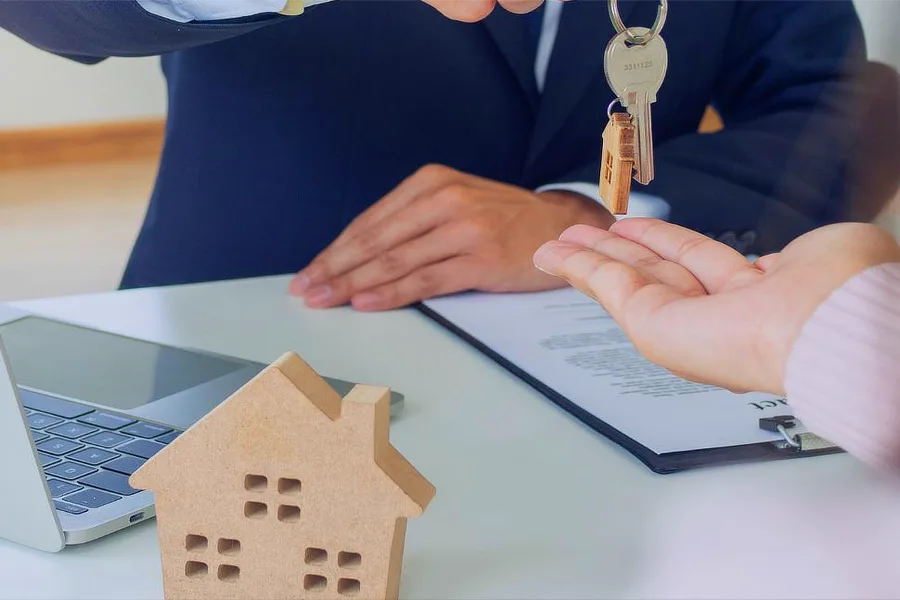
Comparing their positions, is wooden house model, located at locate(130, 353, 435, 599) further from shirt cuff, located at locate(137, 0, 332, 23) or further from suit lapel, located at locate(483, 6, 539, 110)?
suit lapel, located at locate(483, 6, 539, 110)

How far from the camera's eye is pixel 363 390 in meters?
0.35

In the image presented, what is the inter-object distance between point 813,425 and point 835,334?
4 cm

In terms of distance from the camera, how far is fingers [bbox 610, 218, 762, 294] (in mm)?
426

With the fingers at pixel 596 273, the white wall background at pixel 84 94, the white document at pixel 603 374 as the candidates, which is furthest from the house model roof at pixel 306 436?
the white wall background at pixel 84 94

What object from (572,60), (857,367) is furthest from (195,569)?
(572,60)

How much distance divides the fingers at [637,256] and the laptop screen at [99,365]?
0.27 meters

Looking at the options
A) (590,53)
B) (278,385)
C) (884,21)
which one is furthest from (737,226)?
(278,385)

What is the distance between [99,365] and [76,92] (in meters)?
3.82

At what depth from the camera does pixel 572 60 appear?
976mm

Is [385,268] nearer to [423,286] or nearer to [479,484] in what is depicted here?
[423,286]

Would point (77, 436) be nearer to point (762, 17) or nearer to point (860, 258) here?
point (860, 258)

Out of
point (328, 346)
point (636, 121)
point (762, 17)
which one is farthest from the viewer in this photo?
point (762, 17)

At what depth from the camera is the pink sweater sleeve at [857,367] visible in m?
0.32

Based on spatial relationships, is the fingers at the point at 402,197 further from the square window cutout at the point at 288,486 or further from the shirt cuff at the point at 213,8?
the square window cutout at the point at 288,486
